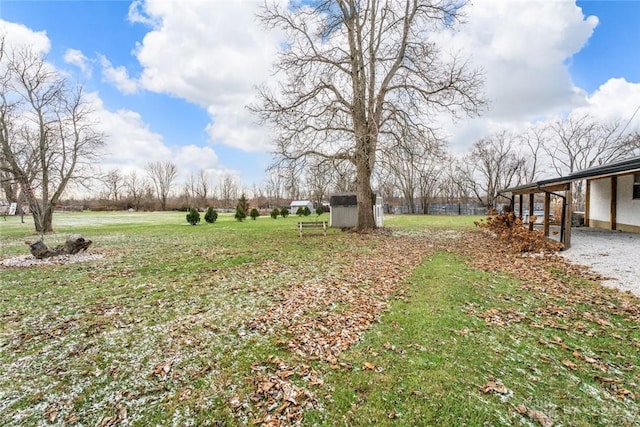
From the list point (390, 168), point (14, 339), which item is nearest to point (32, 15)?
point (14, 339)

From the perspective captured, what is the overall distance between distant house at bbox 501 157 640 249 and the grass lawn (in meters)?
3.56

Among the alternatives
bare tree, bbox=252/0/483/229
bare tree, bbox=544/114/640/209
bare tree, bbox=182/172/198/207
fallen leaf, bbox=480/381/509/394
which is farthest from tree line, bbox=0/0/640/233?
bare tree, bbox=182/172/198/207

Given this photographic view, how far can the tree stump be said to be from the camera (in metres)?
9.16

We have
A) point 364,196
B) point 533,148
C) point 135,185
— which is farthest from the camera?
point 135,185

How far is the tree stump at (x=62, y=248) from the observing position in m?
9.16

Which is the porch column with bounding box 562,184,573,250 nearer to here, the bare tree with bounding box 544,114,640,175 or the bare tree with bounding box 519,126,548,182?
the bare tree with bounding box 544,114,640,175

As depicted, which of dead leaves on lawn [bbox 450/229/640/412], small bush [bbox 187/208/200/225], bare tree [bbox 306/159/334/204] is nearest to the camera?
dead leaves on lawn [bbox 450/229/640/412]

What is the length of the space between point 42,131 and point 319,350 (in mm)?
21945

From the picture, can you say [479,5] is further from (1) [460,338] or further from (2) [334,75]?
(1) [460,338]

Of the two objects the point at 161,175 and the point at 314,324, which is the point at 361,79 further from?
the point at 161,175

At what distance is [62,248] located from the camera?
32.7ft

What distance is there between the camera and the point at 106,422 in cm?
252

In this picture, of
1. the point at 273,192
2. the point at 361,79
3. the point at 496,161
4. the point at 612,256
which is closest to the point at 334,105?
the point at 361,79

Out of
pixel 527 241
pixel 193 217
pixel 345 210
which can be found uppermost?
pixel 345 210
